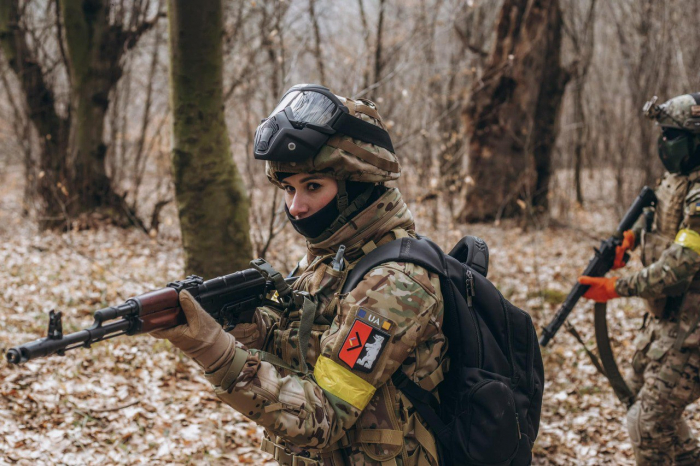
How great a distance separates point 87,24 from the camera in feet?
31.8

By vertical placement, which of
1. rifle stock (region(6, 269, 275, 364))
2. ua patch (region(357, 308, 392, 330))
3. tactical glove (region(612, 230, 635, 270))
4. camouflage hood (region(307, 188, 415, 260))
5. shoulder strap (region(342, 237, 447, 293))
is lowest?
tactical glove (region(612, 230, 635, 270))

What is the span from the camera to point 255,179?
10703mm

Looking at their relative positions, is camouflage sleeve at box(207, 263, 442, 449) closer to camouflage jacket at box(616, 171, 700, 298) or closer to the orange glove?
camouflage jacket at box(616, 171, 700, 298)


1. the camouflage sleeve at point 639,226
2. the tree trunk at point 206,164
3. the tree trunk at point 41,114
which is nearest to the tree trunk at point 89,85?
the tree trunk at point 41,114

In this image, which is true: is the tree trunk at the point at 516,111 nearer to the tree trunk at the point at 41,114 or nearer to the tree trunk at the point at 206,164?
the tree trunk at the point at 206,164

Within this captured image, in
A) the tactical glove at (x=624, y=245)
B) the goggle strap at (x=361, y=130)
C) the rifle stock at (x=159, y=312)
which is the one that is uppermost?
the goggle strap at (x=361, y=130)

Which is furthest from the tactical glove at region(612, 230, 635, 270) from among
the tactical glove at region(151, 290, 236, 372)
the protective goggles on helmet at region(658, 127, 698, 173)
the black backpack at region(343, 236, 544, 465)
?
the tactical glove at region(151, 290, 236, 372)

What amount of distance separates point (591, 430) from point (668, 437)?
39.4 inches

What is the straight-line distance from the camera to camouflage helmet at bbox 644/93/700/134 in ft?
12.9

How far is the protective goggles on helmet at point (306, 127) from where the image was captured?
6.73 feet

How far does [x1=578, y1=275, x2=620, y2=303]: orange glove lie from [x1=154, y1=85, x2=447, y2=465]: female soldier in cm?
269

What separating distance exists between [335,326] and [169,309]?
57 cm

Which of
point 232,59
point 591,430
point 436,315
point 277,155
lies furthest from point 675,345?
point 232,59

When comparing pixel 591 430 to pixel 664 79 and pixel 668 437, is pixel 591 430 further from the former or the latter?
pixel 664 79
